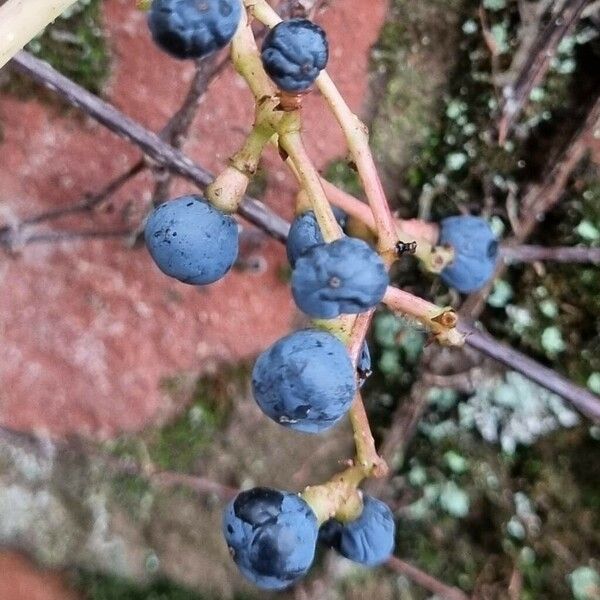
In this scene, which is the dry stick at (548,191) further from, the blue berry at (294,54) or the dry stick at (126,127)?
the blue berry at (294,54)

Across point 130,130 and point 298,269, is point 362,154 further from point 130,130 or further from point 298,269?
point 130,130

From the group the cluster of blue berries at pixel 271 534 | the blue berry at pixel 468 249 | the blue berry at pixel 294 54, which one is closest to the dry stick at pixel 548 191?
the blue berry at pixel 468 249

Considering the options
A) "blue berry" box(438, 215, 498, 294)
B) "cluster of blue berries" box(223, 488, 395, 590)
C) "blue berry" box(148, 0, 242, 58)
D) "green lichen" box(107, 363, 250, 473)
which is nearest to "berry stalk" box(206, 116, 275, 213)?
"blue berry" box(148, 0, 242, 58)

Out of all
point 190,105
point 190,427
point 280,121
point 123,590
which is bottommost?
point 123,590

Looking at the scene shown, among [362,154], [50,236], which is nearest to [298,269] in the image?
[362,154]

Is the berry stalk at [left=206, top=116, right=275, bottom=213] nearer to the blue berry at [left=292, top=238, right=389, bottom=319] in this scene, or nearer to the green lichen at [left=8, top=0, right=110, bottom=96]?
the blue berry at [left=292, top=238, right=389, bottom=319]

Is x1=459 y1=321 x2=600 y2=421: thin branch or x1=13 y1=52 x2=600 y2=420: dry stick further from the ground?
x1=13 y1=52 x2=600 y2=420: dry stick
